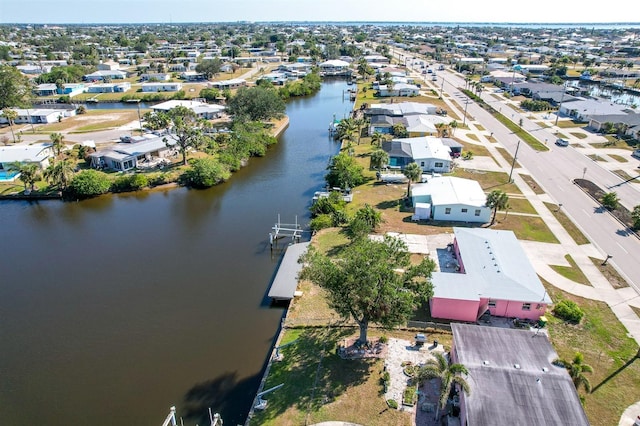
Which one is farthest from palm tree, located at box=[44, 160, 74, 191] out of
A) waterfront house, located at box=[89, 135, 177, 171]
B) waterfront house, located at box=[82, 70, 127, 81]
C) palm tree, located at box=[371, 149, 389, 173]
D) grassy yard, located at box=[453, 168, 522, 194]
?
waterfront house, located at box=[82, 70, 127, 81]

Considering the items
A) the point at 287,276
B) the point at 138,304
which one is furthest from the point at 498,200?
the point at 138,304

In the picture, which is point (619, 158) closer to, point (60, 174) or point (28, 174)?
point (60, 174)

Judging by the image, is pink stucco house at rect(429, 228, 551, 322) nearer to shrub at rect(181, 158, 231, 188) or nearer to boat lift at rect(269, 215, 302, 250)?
boat lift at rect(269, 215, 302, 250)

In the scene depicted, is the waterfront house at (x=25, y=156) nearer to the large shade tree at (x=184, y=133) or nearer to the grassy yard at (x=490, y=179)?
the large shade tree at (x=184, y=133)

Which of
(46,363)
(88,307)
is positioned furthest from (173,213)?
(46,363)

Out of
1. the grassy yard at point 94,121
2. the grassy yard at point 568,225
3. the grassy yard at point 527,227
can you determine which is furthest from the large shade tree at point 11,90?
the grassy yard at point 568,225

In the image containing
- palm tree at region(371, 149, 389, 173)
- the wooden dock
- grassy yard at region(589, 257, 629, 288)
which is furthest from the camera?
palm tree at region(371, 149, 389, 173)
